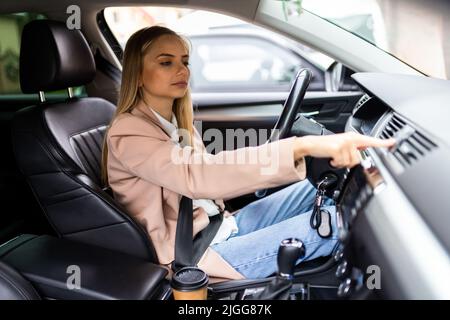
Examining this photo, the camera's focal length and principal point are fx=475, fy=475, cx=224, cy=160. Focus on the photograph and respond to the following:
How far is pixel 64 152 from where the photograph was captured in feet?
4.94

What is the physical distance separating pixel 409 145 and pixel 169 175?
2.00 ft

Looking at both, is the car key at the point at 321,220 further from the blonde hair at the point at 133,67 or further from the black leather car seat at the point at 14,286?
the black leather car seat at the point at 14,286

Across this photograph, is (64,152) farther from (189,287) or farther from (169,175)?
(189,287)

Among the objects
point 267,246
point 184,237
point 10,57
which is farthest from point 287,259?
point 10,57

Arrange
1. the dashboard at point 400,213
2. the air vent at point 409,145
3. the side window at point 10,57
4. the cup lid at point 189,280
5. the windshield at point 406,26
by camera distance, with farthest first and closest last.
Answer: the side window at point 10,57 → the windshield at point 406,26 → the cup lid at point 189,280 → the air vent at point 409,145 → the dashboard at point 400,213

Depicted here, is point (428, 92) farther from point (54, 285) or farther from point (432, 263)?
point (54, 285)

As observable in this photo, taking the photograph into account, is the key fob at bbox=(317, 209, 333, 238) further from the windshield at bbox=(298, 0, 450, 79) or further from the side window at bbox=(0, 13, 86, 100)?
the side window at bbox=(0, 13, 86, 100)

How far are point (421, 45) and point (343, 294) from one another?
47.2 inches

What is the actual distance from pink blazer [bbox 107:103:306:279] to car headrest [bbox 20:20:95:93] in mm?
349

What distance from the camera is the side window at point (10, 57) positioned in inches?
85.8

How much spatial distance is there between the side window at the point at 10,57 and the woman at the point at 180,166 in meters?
0.77

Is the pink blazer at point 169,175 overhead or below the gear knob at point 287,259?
overhead

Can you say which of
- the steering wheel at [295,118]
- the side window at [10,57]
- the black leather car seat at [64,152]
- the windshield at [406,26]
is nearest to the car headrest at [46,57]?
the black leather car seat at [64,152]
